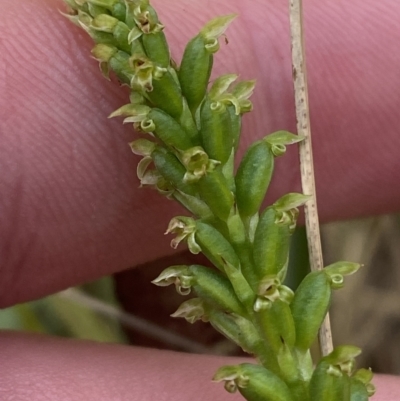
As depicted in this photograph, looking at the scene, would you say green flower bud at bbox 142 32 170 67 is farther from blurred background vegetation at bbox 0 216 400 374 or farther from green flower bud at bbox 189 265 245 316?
blurred background vegetation at bbox 0 216 400 374

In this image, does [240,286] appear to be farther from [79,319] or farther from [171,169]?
[79,319]

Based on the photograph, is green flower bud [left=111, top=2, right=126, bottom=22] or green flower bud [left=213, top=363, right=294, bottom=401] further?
green flower bud [left=111, top=2, right=126, bottom=22]

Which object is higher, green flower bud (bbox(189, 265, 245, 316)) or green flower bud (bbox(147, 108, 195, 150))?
green flower bud (bbox(147, 108, 195, 150))

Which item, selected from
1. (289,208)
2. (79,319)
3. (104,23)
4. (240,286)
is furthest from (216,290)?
(79,319)

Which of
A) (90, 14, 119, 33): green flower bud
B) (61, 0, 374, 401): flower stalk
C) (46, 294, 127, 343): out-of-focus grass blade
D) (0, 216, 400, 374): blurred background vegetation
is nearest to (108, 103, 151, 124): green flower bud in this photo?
(61, 0, 374, 401): flower stalk

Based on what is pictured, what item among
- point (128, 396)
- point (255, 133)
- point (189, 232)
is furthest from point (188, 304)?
point (255, 133)

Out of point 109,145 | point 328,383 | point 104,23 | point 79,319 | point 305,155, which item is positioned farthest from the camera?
point 79,319

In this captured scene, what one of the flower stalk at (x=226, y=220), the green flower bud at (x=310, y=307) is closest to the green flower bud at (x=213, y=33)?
the flower stalk at (x=226, y=220)
